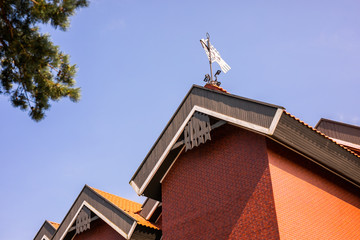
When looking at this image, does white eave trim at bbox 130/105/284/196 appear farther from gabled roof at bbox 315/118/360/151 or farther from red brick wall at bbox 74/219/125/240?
gabled roof at bbox 315/118/360/151

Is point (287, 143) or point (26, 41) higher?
point (287, 143)

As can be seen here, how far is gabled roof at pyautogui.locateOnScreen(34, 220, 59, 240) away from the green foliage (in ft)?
43.1

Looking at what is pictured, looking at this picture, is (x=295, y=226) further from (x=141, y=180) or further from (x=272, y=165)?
(x=141, y=180)

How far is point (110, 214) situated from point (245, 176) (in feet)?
22.9

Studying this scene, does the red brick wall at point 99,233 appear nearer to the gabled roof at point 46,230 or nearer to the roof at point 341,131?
the gabled roof at point 46,230

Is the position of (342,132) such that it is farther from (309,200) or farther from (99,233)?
(99,233)

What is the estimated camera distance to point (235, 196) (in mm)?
12367

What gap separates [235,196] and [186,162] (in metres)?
2.94

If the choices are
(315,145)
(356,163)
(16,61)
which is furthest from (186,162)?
(16,61)

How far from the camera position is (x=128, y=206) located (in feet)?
60.1

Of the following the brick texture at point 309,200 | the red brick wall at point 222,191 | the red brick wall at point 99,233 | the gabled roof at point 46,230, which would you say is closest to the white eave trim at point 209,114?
the red brick wall at point 222,191

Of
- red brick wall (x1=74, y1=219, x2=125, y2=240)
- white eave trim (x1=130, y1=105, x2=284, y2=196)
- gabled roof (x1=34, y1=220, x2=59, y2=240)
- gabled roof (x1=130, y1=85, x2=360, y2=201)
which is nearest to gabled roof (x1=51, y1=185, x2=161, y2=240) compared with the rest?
red brick wall (x1=74, y1=219, x2=125, y2=240)

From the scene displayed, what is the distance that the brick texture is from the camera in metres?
11.4

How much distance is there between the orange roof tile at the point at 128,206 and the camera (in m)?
16.3
